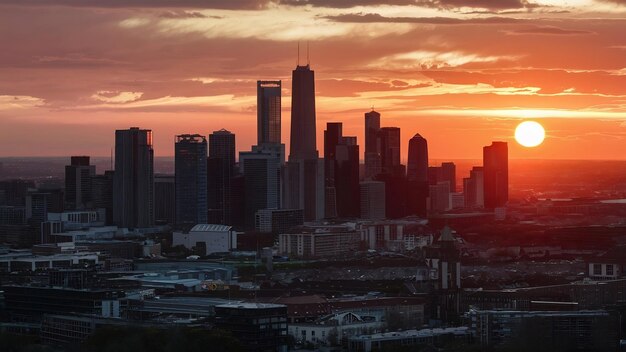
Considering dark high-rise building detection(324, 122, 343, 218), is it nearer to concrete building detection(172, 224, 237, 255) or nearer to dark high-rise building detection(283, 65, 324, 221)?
dark high-rise building detection(283, 65, 324, 221)

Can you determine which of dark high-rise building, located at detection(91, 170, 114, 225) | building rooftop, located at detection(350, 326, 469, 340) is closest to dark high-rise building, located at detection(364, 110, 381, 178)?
dark high-rise building, located at detection(91, 170, 114, 225)

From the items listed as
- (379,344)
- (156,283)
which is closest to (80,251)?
(156,283)

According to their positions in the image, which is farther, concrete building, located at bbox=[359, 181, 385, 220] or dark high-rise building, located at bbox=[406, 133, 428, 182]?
dark high-rise building, located at bbox=[406, 133, 428, 182]

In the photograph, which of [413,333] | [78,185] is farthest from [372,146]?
[413,333]

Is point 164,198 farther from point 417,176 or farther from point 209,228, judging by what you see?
point 417,176

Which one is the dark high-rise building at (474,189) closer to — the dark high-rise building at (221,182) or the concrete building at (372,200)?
the concrete building at (372,200)
